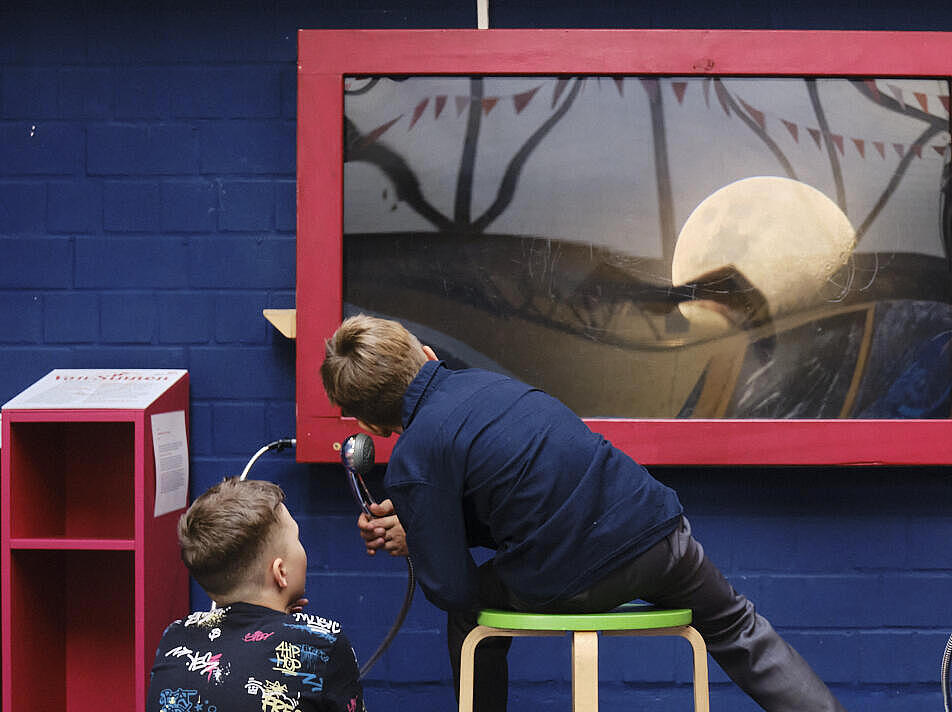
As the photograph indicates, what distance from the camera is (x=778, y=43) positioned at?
7.52 ft

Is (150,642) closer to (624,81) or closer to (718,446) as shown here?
(718,446)

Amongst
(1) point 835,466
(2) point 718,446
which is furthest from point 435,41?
(1) point 835,466

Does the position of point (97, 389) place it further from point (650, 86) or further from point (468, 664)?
point (650, 86)

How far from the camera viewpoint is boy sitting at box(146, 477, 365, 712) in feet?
4.42

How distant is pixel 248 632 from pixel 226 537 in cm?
17

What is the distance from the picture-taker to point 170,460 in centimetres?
225

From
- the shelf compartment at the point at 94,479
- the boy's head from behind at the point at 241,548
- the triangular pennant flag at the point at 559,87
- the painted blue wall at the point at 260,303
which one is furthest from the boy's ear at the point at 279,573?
the triangular pennant flag at the point at 559,87

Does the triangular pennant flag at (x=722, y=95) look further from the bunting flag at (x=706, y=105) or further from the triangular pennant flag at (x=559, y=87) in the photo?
the triangular pennant flag at (x=559, y=87)

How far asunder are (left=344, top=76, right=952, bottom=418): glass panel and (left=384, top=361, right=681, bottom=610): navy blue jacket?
70cm

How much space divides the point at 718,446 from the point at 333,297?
1.07 m

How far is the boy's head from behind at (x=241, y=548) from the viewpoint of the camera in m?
1.47

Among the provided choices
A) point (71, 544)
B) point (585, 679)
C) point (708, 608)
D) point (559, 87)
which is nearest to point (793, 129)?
point (559, 87)

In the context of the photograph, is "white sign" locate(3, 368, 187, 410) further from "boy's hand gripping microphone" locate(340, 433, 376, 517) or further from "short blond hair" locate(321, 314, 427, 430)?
"short blond hair" locate(321, 314, 427, 430)

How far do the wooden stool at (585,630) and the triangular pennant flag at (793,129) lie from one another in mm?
1343
